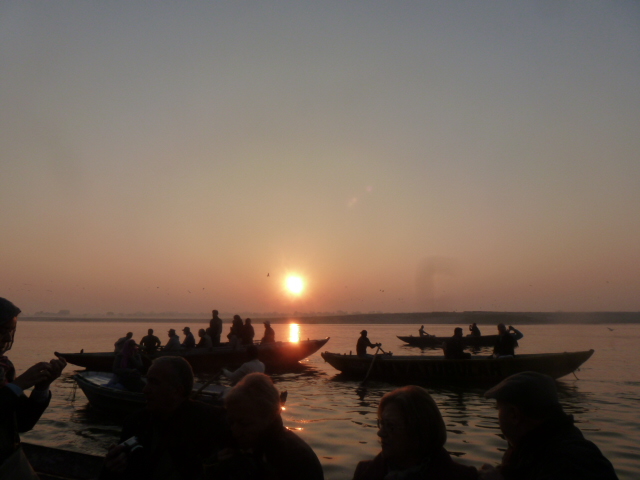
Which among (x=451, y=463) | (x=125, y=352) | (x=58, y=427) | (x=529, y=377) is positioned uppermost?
(x=529, y=377)

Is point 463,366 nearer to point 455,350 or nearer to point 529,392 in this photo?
point 455,350

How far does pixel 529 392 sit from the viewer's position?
9.62 ft

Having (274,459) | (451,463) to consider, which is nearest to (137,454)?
Answer: (274,459)

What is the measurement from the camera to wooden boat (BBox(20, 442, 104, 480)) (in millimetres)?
6055

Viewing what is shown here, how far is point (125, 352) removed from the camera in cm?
1509

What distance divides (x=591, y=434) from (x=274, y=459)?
41.4 feet

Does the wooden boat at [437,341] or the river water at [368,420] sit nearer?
the river water at [368,420]

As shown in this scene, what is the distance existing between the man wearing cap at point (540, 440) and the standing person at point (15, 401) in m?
3.04

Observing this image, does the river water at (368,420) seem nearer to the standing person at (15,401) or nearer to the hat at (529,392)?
the standing person at (15,401)

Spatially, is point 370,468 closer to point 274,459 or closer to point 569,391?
point 274,459

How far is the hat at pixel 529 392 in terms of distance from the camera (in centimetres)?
291

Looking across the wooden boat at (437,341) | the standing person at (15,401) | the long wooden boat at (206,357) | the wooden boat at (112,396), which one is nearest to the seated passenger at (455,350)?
the long wooden boat at (206,357)

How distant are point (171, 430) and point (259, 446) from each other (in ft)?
3.15

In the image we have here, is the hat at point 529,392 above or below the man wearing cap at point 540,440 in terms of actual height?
above
